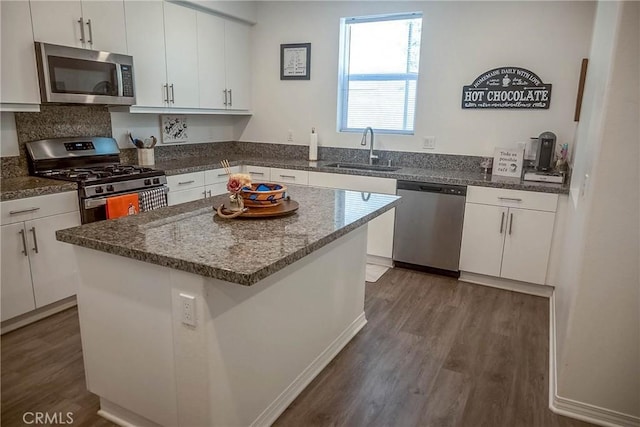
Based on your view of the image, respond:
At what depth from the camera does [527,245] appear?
3.39m

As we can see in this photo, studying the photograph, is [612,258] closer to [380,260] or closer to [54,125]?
Answer: [380,260]

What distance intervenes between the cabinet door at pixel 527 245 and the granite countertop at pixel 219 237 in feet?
5.50

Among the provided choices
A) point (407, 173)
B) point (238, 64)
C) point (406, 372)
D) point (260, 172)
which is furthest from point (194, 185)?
point (406, 372)

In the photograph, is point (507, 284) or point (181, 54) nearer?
point (507, 284)

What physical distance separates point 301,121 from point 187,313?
3.43 meters

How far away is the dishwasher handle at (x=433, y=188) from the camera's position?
353cm

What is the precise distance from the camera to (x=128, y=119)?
3855mm

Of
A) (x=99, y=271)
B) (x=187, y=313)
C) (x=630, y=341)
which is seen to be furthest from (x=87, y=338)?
(x=630, y=341)

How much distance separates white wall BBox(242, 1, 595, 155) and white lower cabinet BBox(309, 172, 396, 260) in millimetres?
593

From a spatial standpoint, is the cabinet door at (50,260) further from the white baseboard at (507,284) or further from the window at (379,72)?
the white baseboard at (507,284)

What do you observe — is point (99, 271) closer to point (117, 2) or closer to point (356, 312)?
point (356, 312)

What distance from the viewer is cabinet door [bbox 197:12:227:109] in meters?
4.09

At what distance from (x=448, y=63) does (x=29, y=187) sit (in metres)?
3.41

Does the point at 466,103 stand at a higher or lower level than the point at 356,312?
higher
